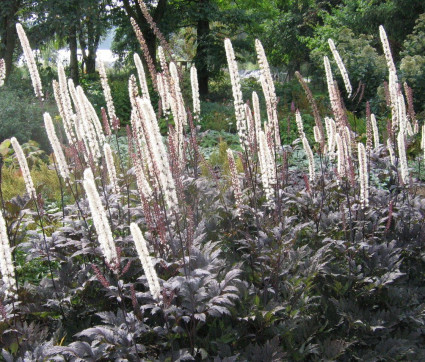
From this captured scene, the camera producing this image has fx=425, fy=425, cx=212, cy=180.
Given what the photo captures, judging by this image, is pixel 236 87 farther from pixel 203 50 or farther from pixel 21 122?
pixel 203 50

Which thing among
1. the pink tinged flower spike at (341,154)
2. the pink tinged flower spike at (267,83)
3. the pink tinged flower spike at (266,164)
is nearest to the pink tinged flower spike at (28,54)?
the pink tinged flower spike at (267,83)

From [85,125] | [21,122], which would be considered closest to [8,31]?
[21,122]

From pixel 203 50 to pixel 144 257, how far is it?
16845 mm

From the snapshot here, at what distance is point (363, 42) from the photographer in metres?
13.7

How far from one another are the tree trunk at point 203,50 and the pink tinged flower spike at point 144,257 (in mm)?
16474

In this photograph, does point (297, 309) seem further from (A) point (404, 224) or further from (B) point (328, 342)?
(A) point (404, 224)

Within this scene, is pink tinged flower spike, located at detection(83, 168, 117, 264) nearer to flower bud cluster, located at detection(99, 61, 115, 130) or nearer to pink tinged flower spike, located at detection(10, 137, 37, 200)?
pink tinged flower spike, located at detection(10, 137, 37, 200)

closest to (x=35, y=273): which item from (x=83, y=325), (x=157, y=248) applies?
(x=83, y=325)

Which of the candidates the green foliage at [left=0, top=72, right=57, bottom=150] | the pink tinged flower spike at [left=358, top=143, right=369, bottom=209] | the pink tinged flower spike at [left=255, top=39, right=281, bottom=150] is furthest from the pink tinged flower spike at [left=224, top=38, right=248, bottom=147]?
the green foliage at [left=0, top=72, right=57, bottom=150]

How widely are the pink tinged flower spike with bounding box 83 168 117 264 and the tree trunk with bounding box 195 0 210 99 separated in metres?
16.5

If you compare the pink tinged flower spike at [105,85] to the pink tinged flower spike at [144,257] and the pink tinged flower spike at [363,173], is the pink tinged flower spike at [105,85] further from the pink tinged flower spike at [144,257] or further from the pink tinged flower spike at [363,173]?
the pink tinged flower spike at [363,173]

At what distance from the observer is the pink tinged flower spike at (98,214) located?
1.95 metres

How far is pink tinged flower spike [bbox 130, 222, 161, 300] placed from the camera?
2049 mm

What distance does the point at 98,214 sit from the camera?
2.04m
